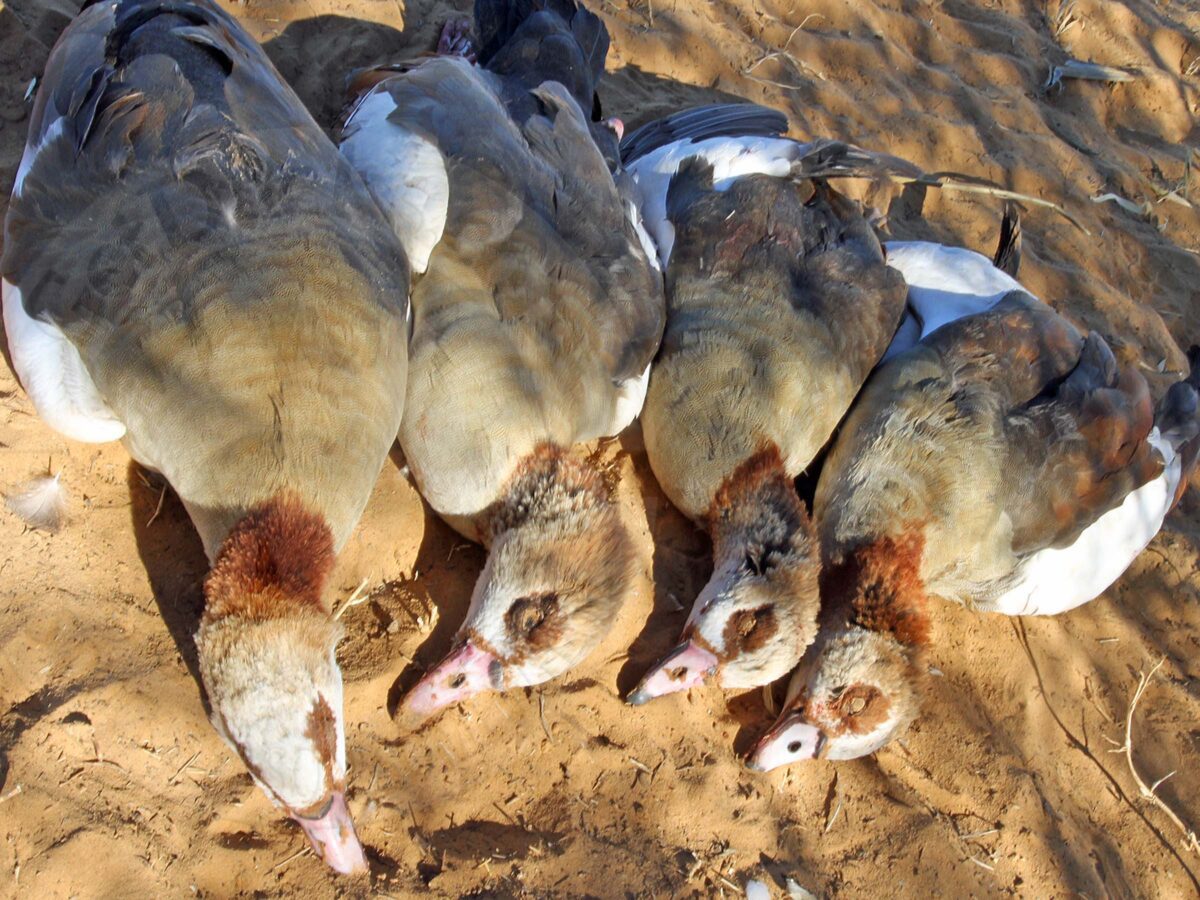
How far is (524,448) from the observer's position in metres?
4.10

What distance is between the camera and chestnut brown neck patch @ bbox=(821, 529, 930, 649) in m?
4.41

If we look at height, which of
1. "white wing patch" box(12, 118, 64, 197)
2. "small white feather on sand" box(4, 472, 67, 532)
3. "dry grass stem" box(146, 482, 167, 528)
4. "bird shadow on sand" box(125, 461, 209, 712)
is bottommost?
"bird shadow on sand" box(125, 461, 209, 712)

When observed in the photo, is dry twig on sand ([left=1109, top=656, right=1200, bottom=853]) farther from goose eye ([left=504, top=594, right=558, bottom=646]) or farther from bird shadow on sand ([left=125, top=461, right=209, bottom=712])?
bird shadow on sand ([left=125, top=461, right=209, bottom=712])

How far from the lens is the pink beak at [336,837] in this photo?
328 centimetres

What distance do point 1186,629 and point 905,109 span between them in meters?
3.68

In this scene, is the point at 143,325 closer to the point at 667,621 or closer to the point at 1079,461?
the point at 667,621

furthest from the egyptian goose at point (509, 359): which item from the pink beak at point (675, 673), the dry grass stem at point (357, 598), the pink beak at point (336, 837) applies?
the pink beak at point (336, 837)

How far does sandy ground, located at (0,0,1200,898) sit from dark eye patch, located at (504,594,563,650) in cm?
34

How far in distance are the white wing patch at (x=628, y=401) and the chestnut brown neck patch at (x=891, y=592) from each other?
119 centimetres

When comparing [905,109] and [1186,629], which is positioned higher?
[905,109]

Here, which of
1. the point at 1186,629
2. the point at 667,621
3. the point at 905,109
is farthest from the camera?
the point at 905,109

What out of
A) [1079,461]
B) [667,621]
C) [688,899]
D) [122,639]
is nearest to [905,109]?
[1079,461]

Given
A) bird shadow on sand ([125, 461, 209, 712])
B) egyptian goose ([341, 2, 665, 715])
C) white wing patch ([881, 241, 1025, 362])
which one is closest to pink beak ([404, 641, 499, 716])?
egyptian goose ([341, 2, 665, 715])

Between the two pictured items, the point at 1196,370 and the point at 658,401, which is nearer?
the point at 658,401
